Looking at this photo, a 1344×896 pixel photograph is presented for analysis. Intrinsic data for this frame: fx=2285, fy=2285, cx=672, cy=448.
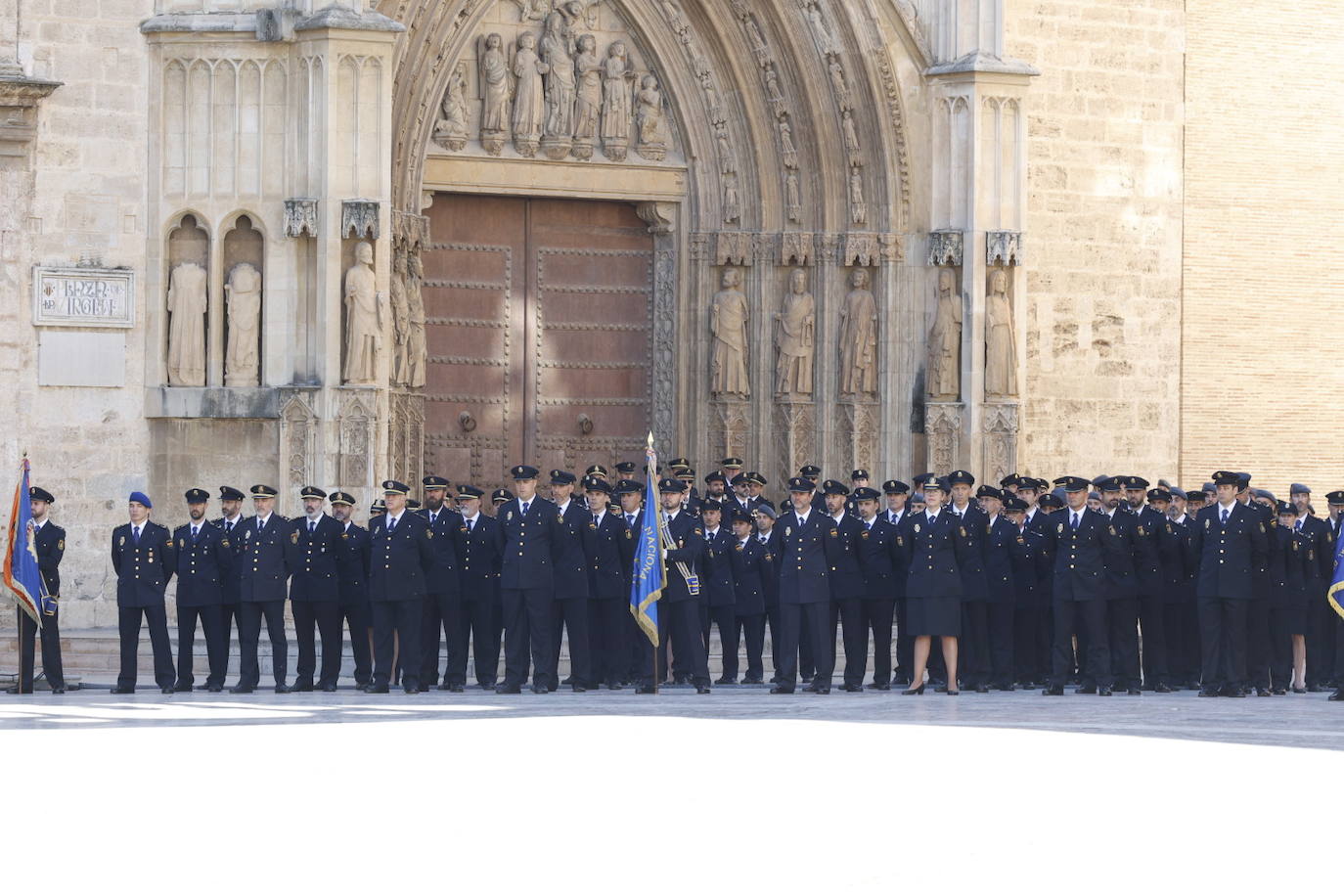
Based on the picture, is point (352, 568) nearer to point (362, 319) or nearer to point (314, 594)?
point (314, 594)

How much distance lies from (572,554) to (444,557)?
877 mm

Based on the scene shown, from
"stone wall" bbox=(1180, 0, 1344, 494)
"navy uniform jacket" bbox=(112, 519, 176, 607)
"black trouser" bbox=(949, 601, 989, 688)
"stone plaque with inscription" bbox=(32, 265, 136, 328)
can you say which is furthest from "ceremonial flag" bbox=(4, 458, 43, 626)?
"stone wall" bbox=(1180, 0, 1344, 494)

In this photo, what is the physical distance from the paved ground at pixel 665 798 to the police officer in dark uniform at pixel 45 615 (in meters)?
1.27

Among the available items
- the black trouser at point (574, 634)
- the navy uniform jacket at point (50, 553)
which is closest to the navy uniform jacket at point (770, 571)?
the black trouser at point (574, 634)

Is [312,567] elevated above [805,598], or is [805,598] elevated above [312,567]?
[312,567]

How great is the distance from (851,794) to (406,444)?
9799 millimetres

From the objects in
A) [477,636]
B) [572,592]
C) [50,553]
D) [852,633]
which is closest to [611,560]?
[572,592]

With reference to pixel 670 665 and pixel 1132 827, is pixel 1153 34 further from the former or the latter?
pixel 1132 827

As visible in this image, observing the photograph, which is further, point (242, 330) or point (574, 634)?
point (242, 330)

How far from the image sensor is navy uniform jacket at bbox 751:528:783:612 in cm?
1619

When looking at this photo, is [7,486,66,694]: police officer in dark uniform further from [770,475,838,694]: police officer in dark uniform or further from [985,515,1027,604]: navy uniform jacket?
[985,515,1027,604]: navy uniform jacket

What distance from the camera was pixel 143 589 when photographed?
1525 cm

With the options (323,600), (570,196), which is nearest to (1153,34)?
(570,196)

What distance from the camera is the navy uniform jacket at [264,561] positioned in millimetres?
15312
